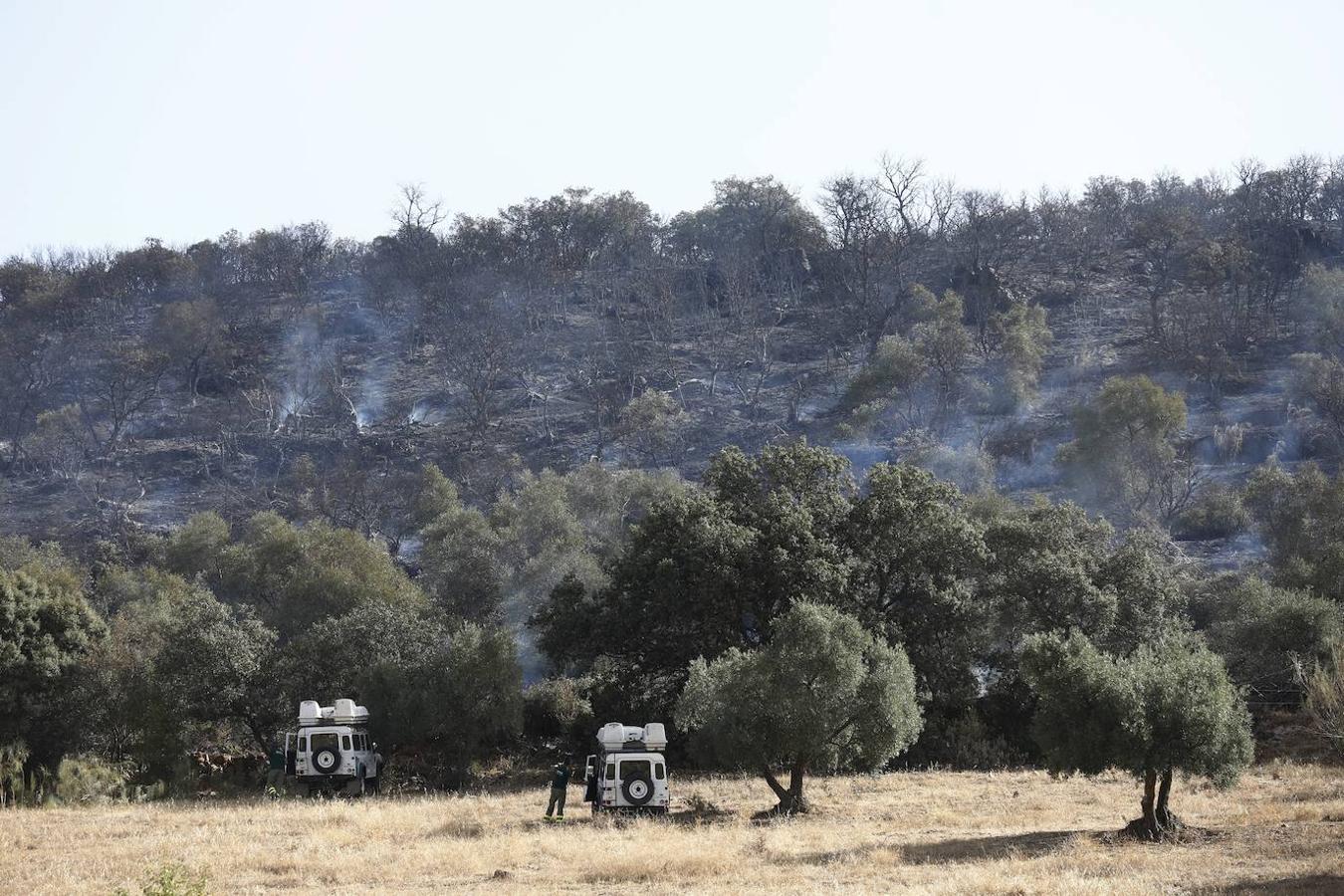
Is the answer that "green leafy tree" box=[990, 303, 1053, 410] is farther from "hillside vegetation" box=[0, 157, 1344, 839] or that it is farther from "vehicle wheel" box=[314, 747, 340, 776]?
"vehicle wheel" box=[314, 747, 340, 776]

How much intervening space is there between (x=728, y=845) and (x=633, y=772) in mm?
5785

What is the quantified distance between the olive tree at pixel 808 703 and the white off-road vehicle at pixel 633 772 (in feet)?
4.86

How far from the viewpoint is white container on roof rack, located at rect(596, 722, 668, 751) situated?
3061 centimetres

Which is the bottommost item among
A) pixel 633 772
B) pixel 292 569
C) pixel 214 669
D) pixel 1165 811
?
pixel 1165 811

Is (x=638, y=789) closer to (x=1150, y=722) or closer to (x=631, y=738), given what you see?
(x=631, y=738)

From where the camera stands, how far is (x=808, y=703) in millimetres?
30297

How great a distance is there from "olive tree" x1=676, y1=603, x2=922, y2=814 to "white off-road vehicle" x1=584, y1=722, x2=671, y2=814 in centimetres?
148

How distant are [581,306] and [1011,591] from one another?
76431mm

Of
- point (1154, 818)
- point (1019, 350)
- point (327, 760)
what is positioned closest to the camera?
point (1154, 818)

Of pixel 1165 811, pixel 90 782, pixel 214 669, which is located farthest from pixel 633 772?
pixel 90 782

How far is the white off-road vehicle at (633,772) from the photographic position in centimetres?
3047

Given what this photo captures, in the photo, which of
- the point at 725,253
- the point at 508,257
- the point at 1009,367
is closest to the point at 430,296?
the point at 508,257

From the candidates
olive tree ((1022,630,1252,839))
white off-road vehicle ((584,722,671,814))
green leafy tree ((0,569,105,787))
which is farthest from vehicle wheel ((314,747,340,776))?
olive tree ((1022,630,1252,839))

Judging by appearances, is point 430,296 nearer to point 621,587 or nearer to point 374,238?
point 374,238
